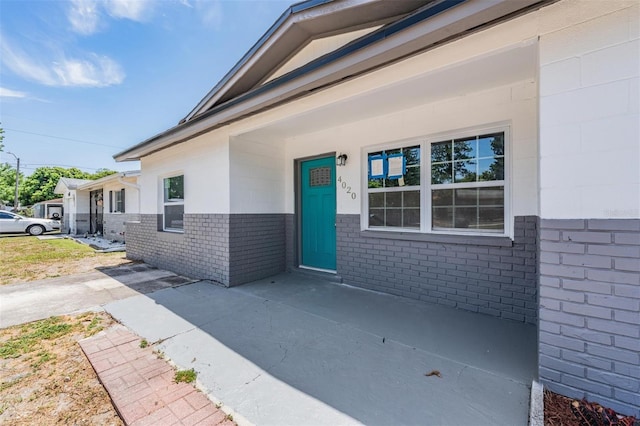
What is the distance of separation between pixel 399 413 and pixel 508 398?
0.88 metres

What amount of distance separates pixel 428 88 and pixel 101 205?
18597 millimetres

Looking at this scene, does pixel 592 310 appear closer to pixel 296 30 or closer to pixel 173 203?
pixel 296 30

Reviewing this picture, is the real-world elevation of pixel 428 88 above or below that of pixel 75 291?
above

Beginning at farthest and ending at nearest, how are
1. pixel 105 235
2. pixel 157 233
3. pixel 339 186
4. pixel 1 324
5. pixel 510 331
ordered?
pixel 105 235
pixel 157 233
pixel 339 186
pixel 1 324
pixel 510 331

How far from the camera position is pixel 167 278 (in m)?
5.83

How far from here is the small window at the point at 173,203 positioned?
6.49m

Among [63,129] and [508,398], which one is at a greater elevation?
[63,129]

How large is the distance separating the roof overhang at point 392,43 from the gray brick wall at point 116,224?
36.5 ft

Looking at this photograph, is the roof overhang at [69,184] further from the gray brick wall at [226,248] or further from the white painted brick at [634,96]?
the white painted brick at [634,96]

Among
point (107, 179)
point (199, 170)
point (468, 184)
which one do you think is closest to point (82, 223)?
point (107, 179)

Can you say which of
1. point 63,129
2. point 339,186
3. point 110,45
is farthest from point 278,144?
point 63,129

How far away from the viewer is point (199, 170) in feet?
18.8

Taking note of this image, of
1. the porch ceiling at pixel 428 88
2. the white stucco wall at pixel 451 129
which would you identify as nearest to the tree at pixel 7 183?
the porch ceiling at pixel 428 88

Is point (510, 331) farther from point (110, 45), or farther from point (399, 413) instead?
point (110, 45)
